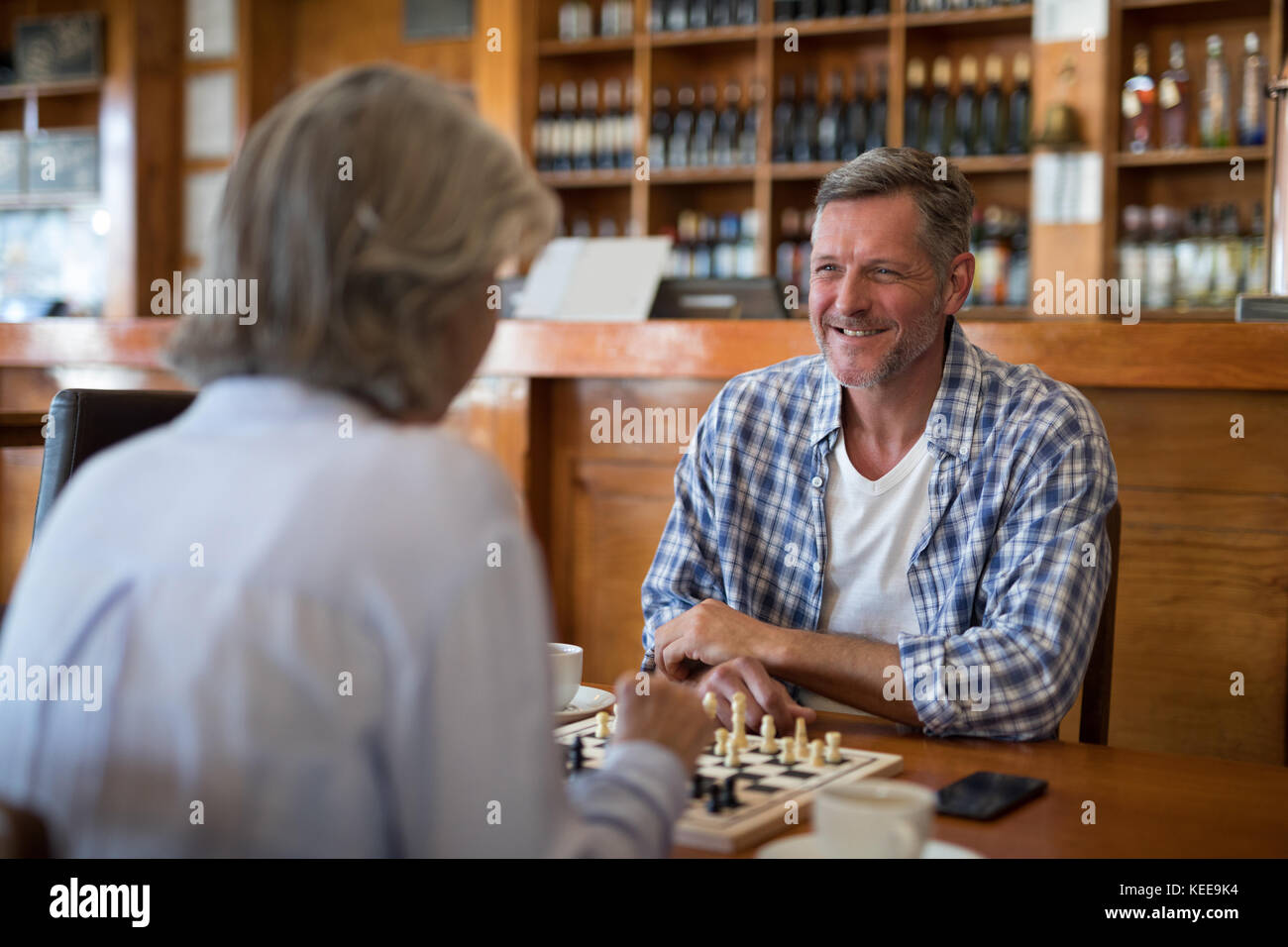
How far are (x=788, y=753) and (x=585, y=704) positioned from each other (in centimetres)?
30

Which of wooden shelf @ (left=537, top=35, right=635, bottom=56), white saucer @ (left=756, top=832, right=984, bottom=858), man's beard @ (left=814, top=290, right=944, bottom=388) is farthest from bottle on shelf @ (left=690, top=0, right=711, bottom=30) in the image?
white saucer @ (left=756, top=832, right=984, bottom=858)

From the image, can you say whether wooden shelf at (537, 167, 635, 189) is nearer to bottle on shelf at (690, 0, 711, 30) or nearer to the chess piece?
bottle on shelf at (690, 0, 711, 30)

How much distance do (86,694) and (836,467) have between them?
1.20m

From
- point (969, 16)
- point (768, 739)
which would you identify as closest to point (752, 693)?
point (768, 739)

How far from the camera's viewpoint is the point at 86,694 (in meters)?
0.73

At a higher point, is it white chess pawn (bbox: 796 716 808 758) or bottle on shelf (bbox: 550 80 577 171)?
bottle on shelf (bbox: 550 80 577 171)

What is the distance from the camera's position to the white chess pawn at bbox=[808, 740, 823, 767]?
112 cm

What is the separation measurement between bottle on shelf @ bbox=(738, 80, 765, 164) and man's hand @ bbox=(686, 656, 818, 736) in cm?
394

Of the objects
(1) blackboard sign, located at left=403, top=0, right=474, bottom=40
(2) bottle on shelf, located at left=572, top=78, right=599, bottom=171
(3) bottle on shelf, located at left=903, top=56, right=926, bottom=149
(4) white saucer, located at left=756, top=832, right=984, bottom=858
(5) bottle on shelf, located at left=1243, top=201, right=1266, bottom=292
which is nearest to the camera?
(4) white saucer, located at left=756, top=832, right=984, bottom=858

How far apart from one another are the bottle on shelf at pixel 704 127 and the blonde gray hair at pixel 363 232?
449 centimetres

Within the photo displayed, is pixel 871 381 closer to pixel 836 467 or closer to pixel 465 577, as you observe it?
pixel 836 467

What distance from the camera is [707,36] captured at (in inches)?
198

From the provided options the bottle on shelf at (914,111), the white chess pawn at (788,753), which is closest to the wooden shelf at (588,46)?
the bottle on shelf at (914,111)
